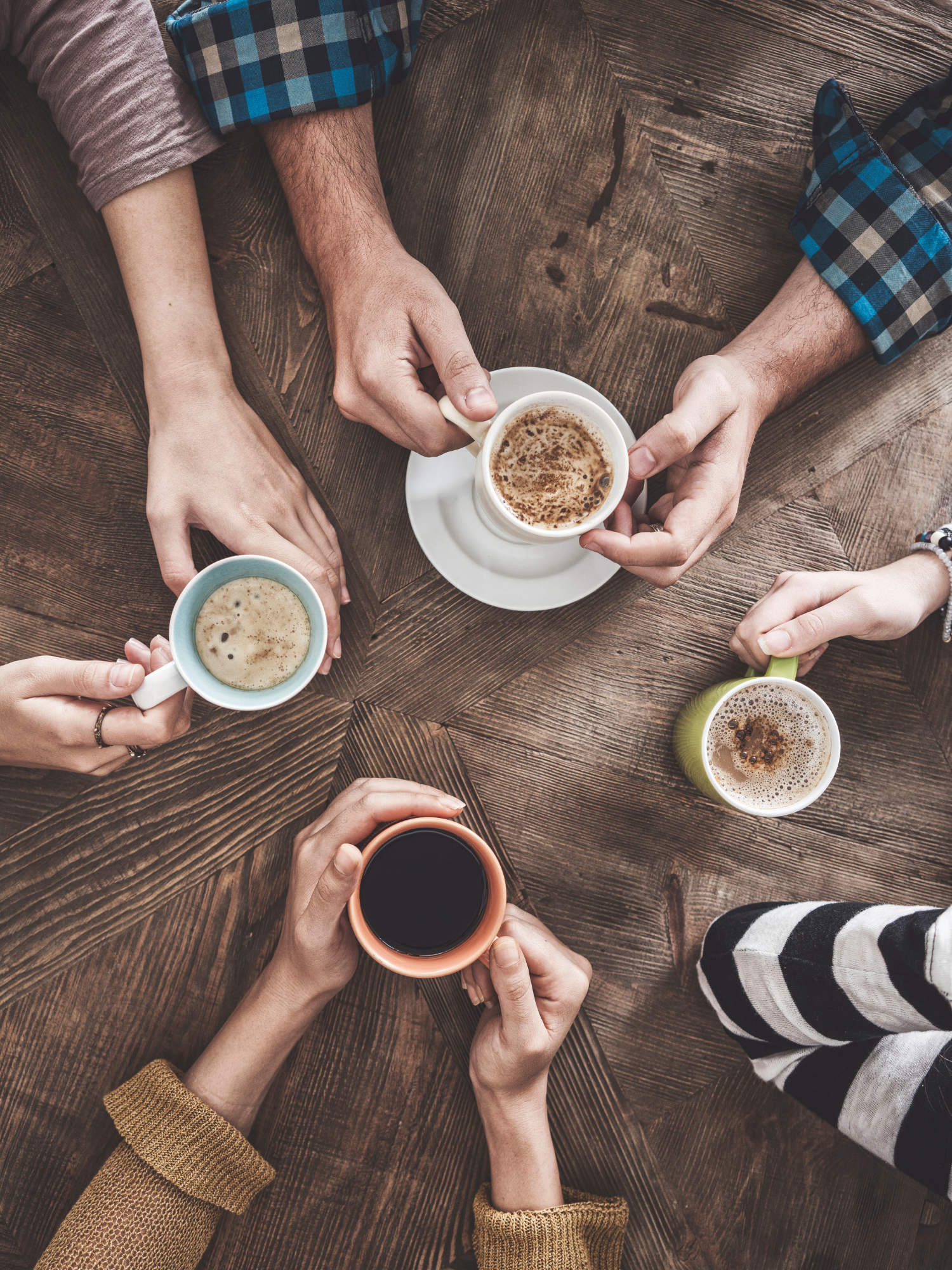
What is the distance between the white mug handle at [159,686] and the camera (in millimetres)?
957

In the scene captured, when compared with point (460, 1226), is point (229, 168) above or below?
above

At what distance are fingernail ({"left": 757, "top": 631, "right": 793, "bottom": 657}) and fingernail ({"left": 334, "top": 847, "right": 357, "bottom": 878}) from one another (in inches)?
27.1

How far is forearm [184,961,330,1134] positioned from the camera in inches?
47.8

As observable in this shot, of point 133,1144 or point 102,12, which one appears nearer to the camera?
point 102,12

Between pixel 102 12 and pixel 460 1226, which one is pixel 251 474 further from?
pixel 460 1226

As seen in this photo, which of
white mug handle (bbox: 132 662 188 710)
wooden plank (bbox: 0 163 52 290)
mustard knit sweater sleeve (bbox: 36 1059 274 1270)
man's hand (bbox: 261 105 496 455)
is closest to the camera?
white mug handle (bbox: 132 662 188 710)

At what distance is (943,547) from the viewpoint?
1263mm

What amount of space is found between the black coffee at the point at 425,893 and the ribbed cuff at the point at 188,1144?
1.61 feet

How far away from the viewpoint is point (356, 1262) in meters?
1.28

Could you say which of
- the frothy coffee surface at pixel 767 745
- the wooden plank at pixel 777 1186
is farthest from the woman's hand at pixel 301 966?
the wooden plank at pixel 777 1186

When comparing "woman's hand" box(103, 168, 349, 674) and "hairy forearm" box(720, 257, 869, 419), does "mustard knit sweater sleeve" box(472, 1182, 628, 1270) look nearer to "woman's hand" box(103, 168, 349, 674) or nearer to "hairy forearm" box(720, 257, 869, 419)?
"woman's hand" box(103, 168, 349, 674)

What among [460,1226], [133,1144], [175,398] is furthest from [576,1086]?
[175,398]

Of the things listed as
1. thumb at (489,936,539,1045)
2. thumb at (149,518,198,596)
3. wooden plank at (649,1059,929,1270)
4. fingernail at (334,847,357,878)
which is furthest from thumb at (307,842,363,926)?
wooden plank at (649,1059,929,1270)

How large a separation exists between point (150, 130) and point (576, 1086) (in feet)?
5.69
